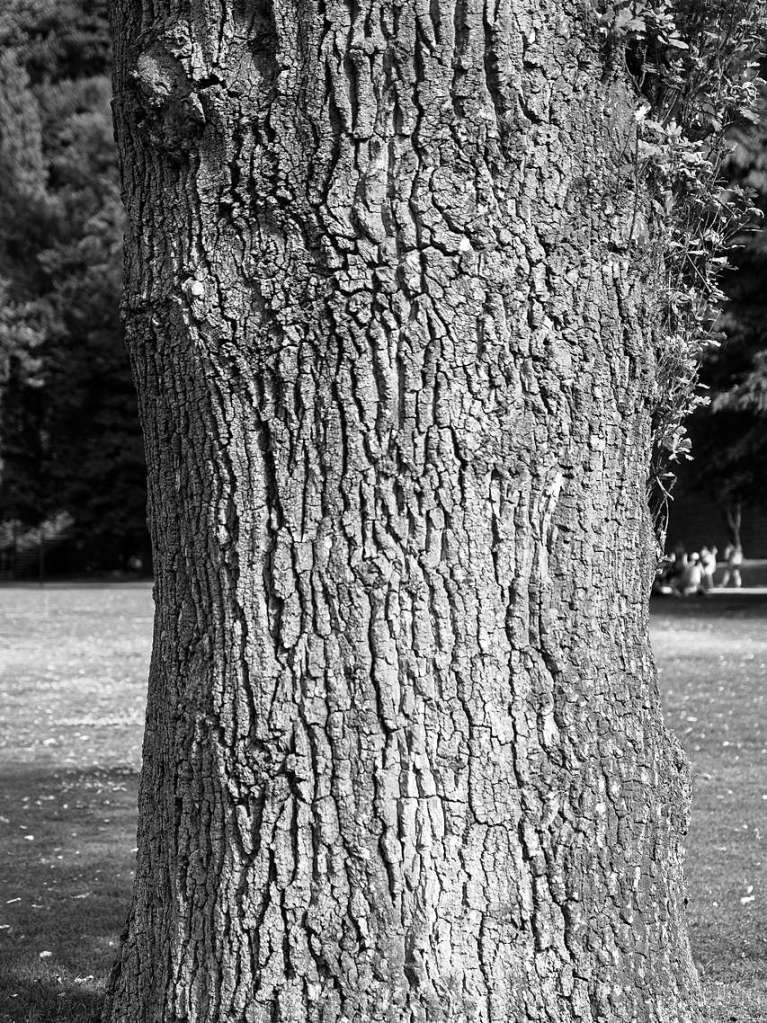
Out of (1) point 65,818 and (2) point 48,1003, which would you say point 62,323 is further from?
(2) point 48,1003

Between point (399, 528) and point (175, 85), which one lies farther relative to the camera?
point (175, 85)

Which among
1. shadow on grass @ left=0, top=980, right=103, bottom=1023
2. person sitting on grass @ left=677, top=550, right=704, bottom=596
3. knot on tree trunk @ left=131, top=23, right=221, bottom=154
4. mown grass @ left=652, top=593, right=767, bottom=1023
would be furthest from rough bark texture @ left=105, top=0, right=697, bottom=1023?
person sitting on grass @ left=677, top=550, right=704, bottom=596

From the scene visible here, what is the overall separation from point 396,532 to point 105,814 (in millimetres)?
5507

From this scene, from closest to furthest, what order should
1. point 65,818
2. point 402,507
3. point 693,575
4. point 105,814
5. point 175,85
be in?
1. point 402,507
2. point 175,85
3. point 65,818
4. point 105,814
5. point 693,575

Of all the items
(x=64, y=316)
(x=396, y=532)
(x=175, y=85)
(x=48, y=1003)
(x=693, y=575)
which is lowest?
(x=48, y=1003)

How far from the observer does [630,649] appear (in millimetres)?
3072

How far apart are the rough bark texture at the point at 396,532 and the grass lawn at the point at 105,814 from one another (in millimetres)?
1855

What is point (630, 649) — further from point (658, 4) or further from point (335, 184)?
point (658, 4)

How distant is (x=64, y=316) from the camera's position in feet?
127

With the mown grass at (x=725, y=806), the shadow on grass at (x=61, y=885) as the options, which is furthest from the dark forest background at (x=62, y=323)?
the shadow on grass at (x=61, y=885)

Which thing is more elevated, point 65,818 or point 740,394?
point 740,394

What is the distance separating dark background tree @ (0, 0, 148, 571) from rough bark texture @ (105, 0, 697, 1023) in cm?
3551

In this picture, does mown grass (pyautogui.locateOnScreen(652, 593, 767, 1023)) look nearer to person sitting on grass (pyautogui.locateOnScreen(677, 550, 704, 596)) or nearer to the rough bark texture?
the rough bark texture

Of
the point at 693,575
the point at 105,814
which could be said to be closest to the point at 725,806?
the point at 105,814
